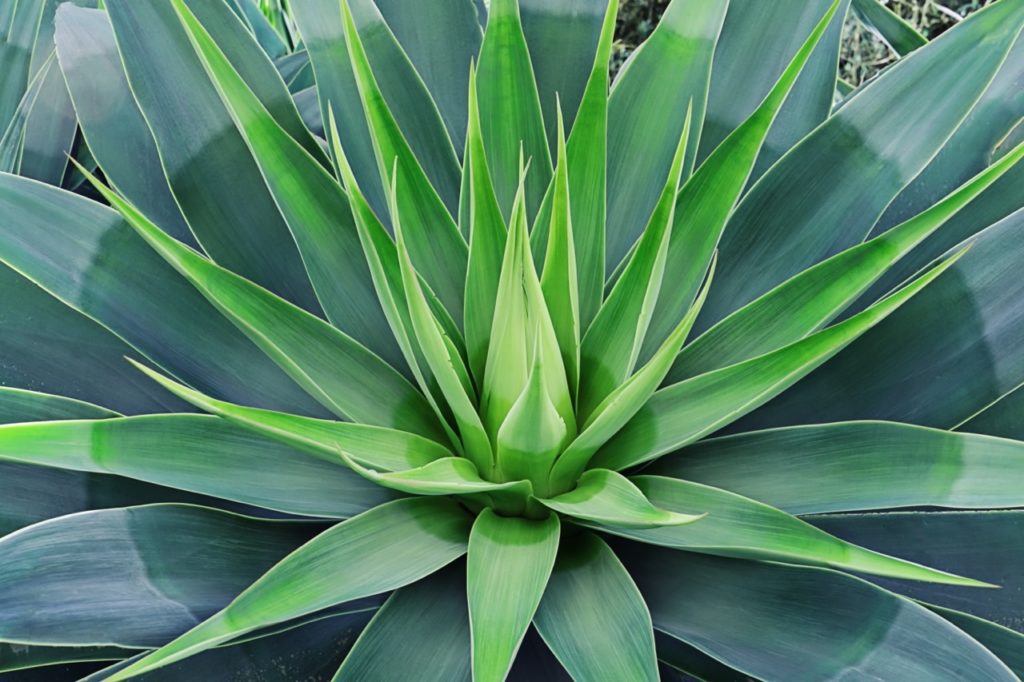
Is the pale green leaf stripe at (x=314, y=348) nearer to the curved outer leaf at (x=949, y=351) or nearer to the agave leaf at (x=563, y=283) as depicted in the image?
the agave leaf at (x=563, y=283)

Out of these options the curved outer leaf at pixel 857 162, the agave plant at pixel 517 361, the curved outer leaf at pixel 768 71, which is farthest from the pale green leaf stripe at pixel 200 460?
the curved outer leaf at pixel 768 71

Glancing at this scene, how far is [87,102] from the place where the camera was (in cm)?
81

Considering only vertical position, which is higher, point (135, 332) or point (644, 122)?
point (644, 122)

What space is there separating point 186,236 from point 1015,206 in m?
0.75

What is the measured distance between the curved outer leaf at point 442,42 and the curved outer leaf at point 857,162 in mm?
302

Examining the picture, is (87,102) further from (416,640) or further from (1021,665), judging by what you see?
(1021,665)

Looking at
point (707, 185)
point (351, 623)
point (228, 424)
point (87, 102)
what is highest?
point (707, 185)

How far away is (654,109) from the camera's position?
79 centimetres

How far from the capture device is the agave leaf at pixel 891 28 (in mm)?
1031

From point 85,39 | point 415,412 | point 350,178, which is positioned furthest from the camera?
point 85,39

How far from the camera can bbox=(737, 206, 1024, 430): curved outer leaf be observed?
0.69m

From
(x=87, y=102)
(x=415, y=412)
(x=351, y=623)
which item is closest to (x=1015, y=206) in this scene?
(x=415, y=412)

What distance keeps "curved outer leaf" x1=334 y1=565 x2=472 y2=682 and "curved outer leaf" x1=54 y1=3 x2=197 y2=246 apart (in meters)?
0.41

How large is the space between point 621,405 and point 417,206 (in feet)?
0.87
